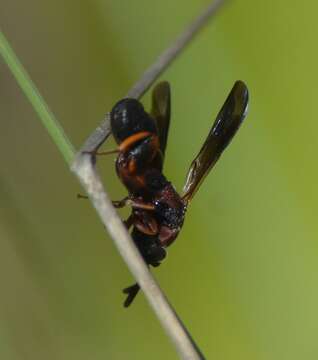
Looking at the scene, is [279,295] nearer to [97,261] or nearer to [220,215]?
[220,215]

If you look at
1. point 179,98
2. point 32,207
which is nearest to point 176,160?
point 179,98

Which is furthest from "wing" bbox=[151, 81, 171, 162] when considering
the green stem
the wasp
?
the green stem

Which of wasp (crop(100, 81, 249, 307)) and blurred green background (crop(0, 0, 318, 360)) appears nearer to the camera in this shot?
wasp (crop(100, 81, 249, 307))

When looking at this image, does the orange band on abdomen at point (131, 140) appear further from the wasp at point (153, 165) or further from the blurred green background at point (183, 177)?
the blurred green background at point (183, 177)

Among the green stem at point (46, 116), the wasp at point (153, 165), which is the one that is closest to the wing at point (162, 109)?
the wasp at point (153, 165)

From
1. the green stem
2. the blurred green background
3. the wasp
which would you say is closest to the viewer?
the green stem

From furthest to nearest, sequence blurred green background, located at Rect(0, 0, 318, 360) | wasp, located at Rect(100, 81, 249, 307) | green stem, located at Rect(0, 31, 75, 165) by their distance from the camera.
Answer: blurred green background, located at Rect(0, 0, 318, 360)
wasp, located at Rect(100, 81, 249, 307)
green stem, located at Rect(0, 31, 75, 165)

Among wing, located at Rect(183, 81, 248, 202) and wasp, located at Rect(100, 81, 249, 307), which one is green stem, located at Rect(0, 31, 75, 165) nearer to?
wasp, located at Rect(100, 81, 249, 307)

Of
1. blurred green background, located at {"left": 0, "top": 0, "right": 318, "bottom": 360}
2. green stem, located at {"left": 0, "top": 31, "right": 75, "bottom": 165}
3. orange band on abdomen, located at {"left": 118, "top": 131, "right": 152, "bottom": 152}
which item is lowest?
blurred green background, located at {"left": 0, "top": 0, "right": 318, "bottom": 360}
